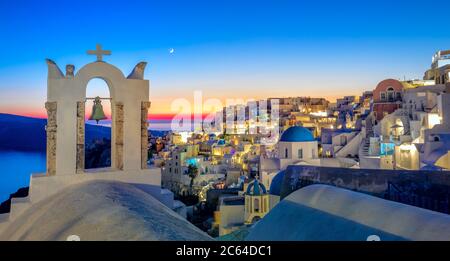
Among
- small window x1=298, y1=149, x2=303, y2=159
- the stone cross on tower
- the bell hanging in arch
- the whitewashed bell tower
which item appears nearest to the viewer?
the whitewashed bell tower

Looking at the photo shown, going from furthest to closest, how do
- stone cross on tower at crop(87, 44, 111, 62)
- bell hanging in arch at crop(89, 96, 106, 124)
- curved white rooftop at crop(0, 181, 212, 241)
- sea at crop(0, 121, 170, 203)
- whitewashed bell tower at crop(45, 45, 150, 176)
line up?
sea at crop(0, 121, 170, 203) < bell hanging in arch at crop(89, 96, 106, 124) < stone cross on tower at crop(87, 44, 111, 62) < whitewashed bell tower at crop(45, 45, 150, 176) < curved white rooftop at crop(0, 181, 212, 241)

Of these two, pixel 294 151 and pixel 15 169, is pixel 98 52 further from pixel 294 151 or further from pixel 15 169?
pixel 15 169

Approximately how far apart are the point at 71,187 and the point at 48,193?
321mm

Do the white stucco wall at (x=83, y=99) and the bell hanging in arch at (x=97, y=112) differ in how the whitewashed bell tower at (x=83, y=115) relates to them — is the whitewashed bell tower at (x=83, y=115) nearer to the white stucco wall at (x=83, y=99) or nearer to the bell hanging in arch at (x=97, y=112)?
the white stucco wall at (x=83, y=99)

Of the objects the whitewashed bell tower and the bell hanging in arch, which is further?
the bell hanging in arch

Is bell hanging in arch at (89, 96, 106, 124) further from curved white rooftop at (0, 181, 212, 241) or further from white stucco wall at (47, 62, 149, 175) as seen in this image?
curved white rooftop at (0, 181, 212, 241)

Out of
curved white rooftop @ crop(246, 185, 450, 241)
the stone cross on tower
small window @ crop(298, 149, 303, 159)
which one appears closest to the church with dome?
small window @ crop(298, 149, 303, 159)

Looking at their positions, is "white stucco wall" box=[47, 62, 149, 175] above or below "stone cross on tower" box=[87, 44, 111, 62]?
below

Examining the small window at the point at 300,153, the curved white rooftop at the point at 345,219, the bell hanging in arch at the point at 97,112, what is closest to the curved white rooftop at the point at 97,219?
the bell hanging in arch at the point at 97,112

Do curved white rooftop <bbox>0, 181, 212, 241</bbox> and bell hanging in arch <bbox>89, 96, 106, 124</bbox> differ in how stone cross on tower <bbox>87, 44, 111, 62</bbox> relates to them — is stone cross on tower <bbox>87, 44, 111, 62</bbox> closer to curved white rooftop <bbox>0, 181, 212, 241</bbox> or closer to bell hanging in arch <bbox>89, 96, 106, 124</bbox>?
bell hanging in arch <bbox>89, 96, 106, 124</bbox>
